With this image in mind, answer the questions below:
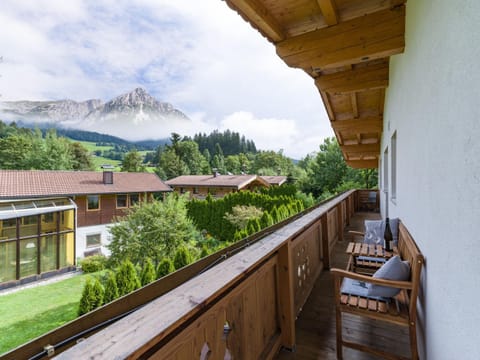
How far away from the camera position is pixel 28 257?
1162 cm

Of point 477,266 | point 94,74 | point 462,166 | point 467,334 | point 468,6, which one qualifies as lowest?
point 467,334

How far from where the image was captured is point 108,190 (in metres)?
16.2

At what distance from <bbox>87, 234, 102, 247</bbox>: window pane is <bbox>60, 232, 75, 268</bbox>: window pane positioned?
4.86 ft

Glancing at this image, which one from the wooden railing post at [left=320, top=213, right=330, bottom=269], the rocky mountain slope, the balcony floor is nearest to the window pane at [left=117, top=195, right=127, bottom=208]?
the wooden railing post at [left=320, top=213, right=330, bottom=269]

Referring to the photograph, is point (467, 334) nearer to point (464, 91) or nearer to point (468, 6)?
point (464, 91)

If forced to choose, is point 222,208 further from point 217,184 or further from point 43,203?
point 43,203

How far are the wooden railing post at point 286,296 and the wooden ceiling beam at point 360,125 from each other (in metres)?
4.60

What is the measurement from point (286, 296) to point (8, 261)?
14.4 meters

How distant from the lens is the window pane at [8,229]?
11.1 metres

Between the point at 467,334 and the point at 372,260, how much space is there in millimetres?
2192

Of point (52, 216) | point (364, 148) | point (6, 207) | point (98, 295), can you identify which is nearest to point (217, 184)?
point (52, 216)

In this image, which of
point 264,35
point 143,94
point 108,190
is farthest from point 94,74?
point 264,35

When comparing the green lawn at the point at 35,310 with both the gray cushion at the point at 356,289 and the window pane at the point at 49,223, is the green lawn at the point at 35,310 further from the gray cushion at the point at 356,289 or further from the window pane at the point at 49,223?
the gray cushion at the point at 356,289

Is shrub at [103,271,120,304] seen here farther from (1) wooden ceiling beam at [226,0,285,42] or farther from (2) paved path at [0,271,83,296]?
(2) paved path at [0,271,83,296]
